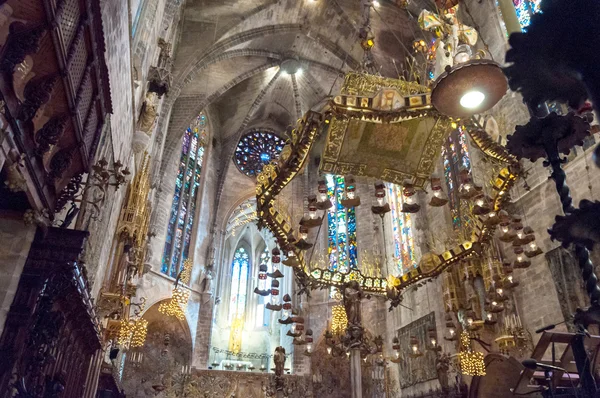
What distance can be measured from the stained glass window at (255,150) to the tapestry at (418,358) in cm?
1250

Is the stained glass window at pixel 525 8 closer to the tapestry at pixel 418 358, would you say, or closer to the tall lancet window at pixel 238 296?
the tapestry at pixel 418 358

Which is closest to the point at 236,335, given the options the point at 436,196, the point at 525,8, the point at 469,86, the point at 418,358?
the point at 418,358

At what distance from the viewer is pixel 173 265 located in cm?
1880

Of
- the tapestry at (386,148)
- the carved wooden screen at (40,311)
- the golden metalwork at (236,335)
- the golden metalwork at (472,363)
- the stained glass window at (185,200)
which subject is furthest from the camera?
the golden metalwork at (236,335)

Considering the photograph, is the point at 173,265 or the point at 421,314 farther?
the point at 173,265

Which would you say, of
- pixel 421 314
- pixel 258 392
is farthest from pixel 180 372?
pixel 421 314

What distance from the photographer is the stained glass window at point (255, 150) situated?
24656 millimetres

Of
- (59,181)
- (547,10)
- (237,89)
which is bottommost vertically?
(547,10)

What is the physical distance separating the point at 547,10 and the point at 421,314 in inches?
572

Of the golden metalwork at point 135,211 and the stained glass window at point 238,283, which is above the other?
the stained glass window at point 238,283

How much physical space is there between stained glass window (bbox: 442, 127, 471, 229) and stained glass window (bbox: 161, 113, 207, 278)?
11.9 metres

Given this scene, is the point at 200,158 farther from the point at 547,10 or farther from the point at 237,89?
the point at 547,10

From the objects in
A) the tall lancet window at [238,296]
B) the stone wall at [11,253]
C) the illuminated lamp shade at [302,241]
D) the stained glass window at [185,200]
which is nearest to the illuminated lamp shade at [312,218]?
the illuminated lamp shade at [302,241]

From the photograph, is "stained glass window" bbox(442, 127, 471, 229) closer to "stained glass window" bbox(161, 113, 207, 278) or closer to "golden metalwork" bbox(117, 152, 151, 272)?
"golden metalwork" bbox(117, 152, 151, 272)
